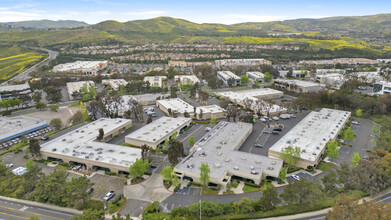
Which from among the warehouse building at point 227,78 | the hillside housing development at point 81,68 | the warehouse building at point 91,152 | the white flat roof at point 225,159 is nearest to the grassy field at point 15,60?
the hillside housing development at point 81,68

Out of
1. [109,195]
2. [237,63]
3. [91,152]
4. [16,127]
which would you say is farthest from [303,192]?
[237,63]

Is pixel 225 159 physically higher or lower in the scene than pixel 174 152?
lower

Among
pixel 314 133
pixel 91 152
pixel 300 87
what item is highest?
pixel 300 87

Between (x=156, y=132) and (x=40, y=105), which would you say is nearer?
(x=156, y=132)

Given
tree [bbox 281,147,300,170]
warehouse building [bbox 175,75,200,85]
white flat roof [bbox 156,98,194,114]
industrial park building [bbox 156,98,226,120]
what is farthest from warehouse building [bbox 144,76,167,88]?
tree [bbox 281,147,300,170]

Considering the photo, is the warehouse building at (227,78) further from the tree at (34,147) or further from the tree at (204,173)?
the tree at (34,147)

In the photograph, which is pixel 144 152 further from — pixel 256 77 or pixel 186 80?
pixel 256 77

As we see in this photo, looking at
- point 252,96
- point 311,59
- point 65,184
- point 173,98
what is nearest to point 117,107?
point 173,98
